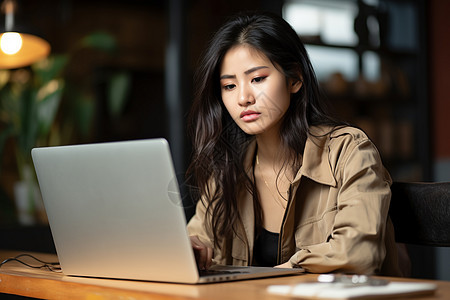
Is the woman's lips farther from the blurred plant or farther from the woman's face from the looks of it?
the blurred plant

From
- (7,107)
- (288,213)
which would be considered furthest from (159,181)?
(7,107)

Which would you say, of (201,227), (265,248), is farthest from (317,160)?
(201,227)

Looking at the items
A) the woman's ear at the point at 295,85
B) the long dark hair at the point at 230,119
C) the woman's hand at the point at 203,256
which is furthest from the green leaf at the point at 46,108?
the woman's hand at the point at 203,256

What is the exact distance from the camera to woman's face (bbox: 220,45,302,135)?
165 centimetres

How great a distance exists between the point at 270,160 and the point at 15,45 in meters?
1.81

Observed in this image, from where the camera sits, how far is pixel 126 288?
1118 millimetres

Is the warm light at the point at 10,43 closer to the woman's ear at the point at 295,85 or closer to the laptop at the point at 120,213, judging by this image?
the woman's ear at the point at 295,85

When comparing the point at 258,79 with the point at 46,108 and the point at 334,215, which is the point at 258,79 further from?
the point at 46,108

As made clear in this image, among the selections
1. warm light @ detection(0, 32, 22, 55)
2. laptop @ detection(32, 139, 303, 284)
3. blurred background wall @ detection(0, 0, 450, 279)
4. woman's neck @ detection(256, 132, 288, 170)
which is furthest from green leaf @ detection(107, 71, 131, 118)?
laptop @ detection(32, 139, 303, 284)

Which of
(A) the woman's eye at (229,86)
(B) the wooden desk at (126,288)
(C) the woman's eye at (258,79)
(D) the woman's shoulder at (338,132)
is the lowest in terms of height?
(B) the wooden desk at (126,288)

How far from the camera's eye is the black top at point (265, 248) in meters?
1.78

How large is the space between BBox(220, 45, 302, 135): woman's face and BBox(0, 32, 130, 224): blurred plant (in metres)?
2.09

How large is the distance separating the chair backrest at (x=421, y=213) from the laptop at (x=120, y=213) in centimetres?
44

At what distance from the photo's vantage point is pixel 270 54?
1.70 metres
